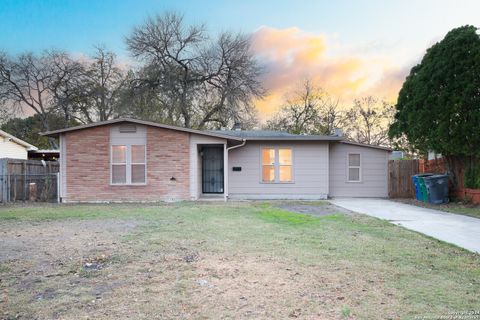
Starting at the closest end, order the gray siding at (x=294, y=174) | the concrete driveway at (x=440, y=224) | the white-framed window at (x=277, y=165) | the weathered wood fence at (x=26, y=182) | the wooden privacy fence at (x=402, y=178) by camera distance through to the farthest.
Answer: the concrete driveway at (x=440, y=224) → the weathered wood fence at (x=26, y=182) → the gray siding at (x=294, y=174) → the white-framed window at (x=277, y=165) → the wooden privacy fence at (x=402, y=178)

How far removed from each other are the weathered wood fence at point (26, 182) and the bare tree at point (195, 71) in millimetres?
14930

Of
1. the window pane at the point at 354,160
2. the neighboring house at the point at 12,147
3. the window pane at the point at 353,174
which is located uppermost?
the neighboring house at the point at 12,147

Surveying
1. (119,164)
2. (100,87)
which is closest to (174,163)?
(119,164)

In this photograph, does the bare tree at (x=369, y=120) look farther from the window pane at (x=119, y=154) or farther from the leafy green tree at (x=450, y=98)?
the window pane at (x=119, y=154)

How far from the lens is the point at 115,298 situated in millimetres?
3838

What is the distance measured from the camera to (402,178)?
17109mm

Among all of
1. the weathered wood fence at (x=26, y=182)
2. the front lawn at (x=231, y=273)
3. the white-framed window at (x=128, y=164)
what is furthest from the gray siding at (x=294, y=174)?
the front lawn at (x=231, y=273)

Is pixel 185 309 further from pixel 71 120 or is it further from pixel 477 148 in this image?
pixel 71 120

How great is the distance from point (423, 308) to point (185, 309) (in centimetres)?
217

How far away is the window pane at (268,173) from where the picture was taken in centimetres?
1666

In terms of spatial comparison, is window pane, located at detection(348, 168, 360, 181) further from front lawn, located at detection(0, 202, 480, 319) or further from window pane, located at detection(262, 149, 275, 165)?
front lawn, located at detection(0, 202, 480, 319)

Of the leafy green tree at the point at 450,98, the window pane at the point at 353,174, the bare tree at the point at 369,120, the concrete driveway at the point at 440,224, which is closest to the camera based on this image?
the concrete driveway at the point at 440,224

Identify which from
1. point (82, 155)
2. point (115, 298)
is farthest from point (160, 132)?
point (115, 298)

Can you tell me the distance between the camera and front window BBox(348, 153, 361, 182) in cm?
1725
